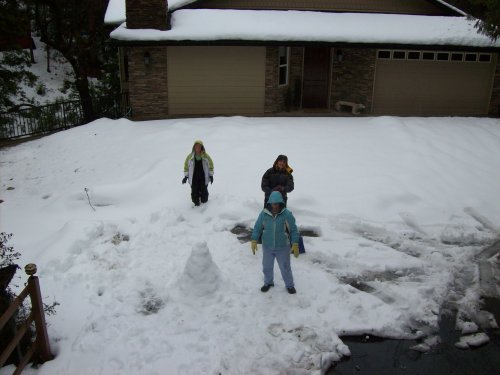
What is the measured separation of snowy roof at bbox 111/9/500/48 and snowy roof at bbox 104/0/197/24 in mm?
313

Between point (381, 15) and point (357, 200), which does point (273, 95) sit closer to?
point (381, 15)

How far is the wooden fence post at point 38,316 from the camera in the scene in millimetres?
4945

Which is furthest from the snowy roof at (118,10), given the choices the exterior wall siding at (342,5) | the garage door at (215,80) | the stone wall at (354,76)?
the stone wall at (354,76)

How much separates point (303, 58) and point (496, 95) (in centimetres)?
759

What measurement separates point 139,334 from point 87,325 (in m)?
0.72

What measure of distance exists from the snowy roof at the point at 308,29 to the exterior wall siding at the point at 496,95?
4.41ft

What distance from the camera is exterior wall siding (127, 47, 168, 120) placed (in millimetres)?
15539

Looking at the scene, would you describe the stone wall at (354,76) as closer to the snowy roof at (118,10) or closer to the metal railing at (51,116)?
the snowy roof at (118,10)

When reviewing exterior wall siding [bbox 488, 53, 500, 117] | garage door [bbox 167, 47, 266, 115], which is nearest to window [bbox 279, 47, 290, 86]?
garage door [bbox 167, 47, 266, 115]

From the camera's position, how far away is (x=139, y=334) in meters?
5.86

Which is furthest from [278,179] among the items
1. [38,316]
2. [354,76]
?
[354,76]

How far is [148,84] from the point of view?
1586 centimetres

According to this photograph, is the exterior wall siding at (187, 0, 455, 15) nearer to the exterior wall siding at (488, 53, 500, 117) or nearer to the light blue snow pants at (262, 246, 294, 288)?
the exterior wall siding at (488, 53, 500, 117)

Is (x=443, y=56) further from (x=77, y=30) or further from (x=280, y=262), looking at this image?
(x=77, y=30)
